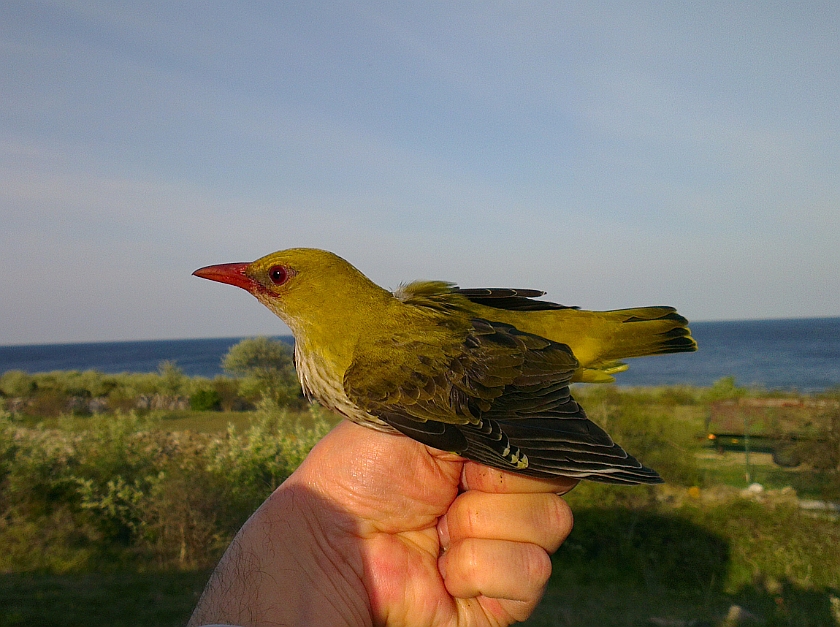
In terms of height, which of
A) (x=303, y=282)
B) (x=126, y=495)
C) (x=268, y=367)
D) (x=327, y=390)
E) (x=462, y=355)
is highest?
(x=303, y=282)

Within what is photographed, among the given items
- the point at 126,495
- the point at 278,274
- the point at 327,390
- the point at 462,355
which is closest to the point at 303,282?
the point at 278,274

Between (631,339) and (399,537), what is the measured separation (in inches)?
62.5

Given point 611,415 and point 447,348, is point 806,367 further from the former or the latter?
point 447,348

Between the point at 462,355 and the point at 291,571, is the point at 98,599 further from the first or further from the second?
the point at 462,355

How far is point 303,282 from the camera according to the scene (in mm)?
3193

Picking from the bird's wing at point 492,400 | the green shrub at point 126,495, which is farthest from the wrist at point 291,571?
the green shrub at point 126,495

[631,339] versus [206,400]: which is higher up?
[631,339]

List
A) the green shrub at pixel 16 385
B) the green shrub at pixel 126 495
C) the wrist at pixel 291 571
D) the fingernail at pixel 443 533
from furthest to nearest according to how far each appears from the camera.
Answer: the green shrub at pixel 16 385 < the green shrub at pixel 126 495 < the fingernail at pixel 443 533 < the wrist at pixel 291 571

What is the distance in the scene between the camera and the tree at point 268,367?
14811mm

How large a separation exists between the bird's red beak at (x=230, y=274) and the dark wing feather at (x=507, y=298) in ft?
3.84

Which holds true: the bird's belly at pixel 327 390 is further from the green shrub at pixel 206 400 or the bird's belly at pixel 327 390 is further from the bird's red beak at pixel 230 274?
the green shrub at pixel 206 400

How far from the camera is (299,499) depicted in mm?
2842

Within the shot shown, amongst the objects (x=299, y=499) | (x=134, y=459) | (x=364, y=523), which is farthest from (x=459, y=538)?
(x=134, y=459)

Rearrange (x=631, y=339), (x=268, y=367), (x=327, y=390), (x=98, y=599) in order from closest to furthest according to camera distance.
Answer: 1. (x=327, y=390)
2. (x=631, y=339)
3. (x=98, y=599)
4. (x=268, y=367)
